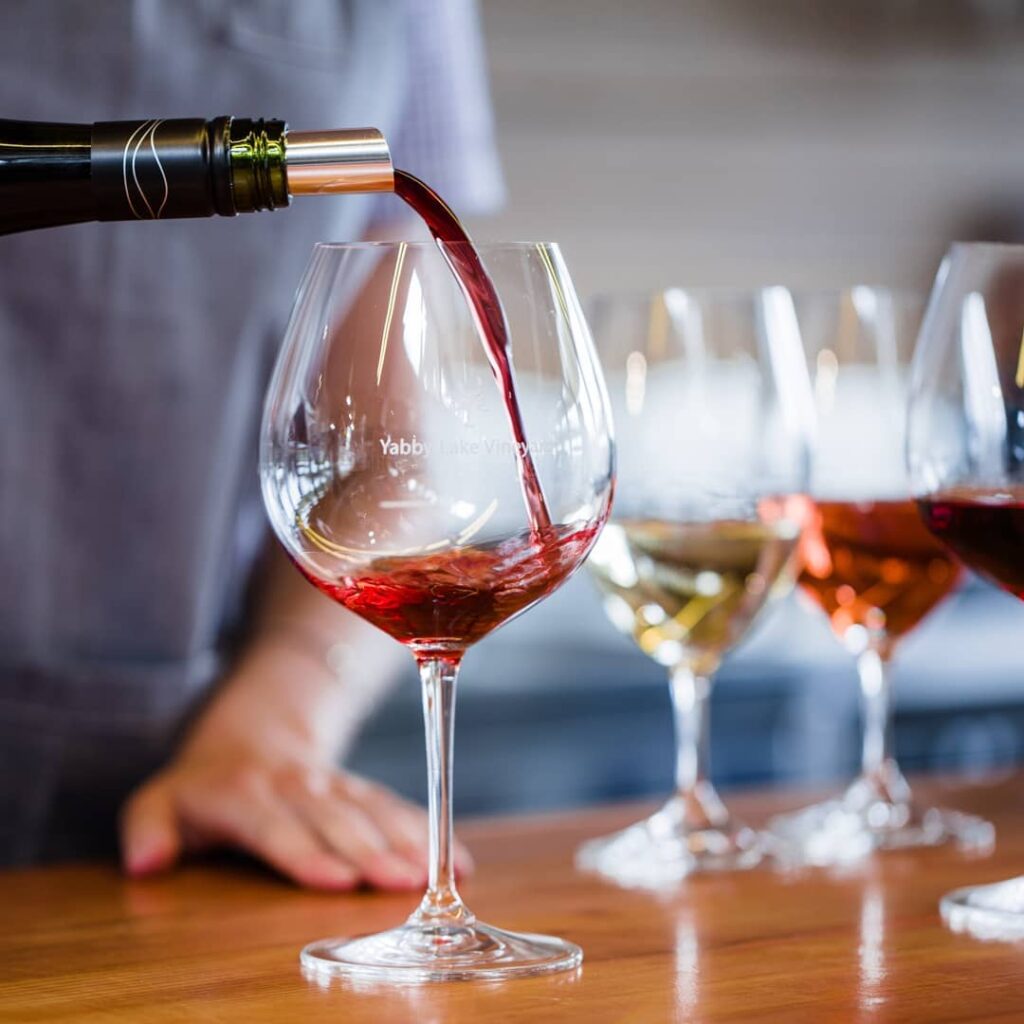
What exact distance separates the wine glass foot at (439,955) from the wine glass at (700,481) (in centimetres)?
27

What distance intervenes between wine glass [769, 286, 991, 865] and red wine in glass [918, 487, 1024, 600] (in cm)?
21

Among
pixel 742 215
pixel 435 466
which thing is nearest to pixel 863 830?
pixel 435 466

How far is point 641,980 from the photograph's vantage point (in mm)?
637

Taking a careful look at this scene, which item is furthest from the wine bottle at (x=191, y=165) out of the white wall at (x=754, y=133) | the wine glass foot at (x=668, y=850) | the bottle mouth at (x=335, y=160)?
the white wall at (x=754, y=133)

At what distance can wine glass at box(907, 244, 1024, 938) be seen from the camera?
77 centimetres

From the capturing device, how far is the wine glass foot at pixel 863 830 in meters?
0.90

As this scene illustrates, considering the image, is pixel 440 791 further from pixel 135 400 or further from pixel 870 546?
pixel 135 400

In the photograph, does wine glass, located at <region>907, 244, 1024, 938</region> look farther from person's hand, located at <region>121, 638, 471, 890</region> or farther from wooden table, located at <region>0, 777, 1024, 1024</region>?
person's hand, located at <region>121, 638, 471, 890</region>

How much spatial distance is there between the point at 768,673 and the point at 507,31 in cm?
127

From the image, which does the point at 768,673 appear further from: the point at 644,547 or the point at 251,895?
the point at 251,895

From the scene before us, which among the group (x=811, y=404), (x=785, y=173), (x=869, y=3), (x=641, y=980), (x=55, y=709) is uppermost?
(x=869, y=3)

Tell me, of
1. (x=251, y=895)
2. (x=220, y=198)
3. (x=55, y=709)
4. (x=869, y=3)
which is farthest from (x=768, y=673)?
(x=220, y=198)

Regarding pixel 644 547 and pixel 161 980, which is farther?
pixel 644 547

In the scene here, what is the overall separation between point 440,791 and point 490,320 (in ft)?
0.59
